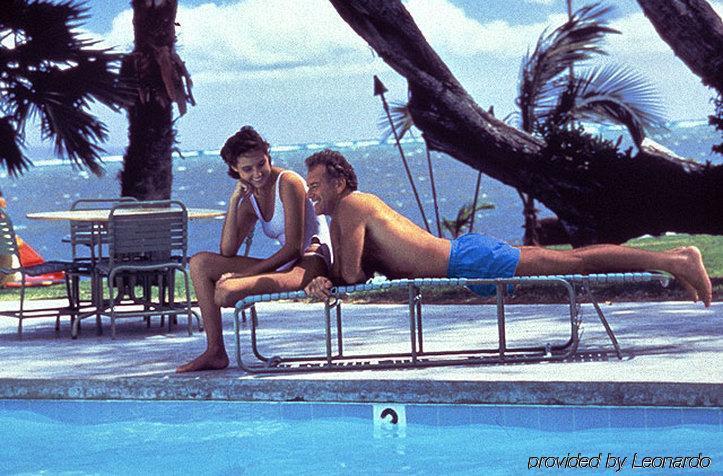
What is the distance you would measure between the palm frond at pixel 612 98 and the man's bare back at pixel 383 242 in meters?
6.85

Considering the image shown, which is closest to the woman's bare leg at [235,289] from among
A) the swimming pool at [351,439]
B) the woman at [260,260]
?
the woman at [260,260]

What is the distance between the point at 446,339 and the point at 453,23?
83.9 meters

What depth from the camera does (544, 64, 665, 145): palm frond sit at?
1244 cm

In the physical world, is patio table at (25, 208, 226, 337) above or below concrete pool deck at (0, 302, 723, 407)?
above

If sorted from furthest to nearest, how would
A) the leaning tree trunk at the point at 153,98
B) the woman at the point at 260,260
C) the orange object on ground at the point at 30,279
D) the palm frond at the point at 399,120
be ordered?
the palm frond at the point at 399,120
the orange object on ground at the point at 30,279
the leaning tree trunk at the point at 153,98
the woman at the point at 260,260

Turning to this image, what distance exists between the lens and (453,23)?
294 ft

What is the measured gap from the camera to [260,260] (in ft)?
19.8

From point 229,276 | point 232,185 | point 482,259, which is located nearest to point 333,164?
point 229,276

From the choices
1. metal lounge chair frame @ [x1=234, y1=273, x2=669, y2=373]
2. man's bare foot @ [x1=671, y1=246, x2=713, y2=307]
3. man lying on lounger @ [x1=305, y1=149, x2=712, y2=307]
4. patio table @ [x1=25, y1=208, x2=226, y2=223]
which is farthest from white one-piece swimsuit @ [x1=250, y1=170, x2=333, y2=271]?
patio table @ [x1=25, y1=208, x2=226, y2=223]

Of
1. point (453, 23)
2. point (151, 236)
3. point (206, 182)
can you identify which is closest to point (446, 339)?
point (151, 236)

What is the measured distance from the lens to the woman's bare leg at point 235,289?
5.80m

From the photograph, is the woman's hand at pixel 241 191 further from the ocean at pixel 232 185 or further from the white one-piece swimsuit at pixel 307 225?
the ocean at pixel 232 185

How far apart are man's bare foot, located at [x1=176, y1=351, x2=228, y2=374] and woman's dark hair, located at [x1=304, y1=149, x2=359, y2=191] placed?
1.01 metres

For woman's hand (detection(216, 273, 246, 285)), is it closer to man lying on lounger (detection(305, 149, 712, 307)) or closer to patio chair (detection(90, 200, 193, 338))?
man lying on lounger (detection(305, 149, 712, 307))
